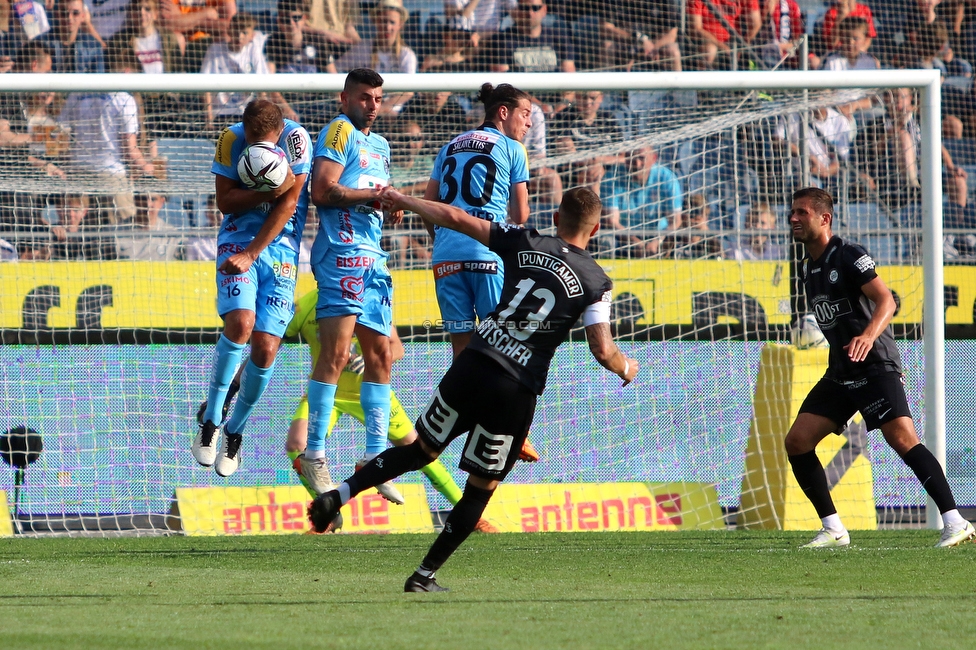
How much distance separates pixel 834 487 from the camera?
385 inches

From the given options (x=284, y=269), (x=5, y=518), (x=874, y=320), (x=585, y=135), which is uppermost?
(x=585, y=135)

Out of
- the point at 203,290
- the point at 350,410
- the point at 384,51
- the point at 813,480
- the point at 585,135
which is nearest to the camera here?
the point at 813,480

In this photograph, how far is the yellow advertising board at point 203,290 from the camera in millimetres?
10297

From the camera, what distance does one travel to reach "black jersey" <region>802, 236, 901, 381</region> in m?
7.37

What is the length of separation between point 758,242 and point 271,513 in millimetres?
4892

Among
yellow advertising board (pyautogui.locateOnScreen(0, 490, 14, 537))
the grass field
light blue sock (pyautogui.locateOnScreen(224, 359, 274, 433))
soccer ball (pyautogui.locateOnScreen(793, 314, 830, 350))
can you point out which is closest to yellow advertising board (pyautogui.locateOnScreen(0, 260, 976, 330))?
soccer ball (pyautogui.locateOnScreen(793, 314, 830, 350))

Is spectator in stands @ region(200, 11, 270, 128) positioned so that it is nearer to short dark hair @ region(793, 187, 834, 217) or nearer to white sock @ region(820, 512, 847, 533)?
short dark hair @ region(793, 187, 834, 217)

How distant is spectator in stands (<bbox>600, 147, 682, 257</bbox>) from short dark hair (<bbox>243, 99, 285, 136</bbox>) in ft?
14.1

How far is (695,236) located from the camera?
34.9 ft

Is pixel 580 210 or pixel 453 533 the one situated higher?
pixel 580 210

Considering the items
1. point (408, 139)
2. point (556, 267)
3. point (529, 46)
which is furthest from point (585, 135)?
point (556, 267)

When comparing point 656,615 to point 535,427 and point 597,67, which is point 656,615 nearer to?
point 535,427

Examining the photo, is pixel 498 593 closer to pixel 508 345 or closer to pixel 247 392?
pixel 508 345

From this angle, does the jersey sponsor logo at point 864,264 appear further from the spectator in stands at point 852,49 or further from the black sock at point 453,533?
the spectator in stands at point 852,49
